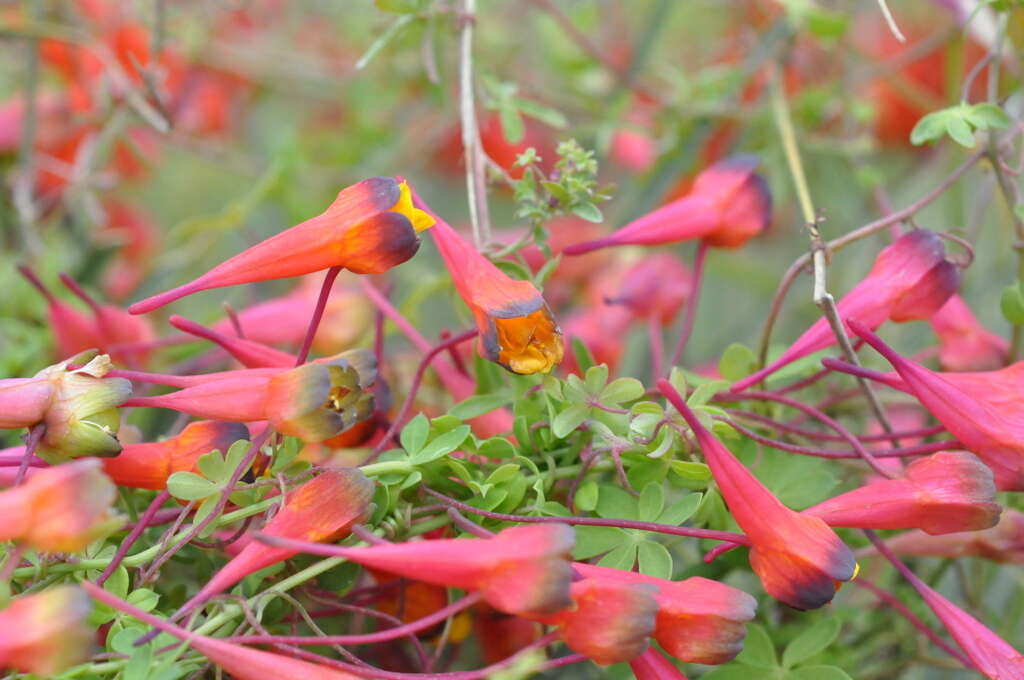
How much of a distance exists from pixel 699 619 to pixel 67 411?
0.23 meters

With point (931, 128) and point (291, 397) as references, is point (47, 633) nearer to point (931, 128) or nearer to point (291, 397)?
point (291, 397)

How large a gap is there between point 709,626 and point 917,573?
23 centimetres

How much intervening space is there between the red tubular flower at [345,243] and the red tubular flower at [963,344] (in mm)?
281

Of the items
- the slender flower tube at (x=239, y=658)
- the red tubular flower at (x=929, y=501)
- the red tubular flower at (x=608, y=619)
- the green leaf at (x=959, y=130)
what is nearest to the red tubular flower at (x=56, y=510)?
the slender flower tube at (x=239, y=658)

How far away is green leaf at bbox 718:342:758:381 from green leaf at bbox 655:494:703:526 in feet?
0.35

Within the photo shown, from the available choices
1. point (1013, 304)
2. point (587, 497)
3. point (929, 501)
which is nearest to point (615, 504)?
point (587, 497)

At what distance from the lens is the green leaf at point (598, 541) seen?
0.39m

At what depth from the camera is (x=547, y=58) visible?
0.87 meters

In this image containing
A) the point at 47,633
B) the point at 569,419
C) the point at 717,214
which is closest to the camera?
the point at 47,633

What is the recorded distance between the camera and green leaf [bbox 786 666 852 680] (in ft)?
1.34

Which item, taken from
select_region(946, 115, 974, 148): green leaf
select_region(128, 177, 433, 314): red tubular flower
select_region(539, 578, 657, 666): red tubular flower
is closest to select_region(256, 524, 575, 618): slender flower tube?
select_region(539, 578, 657, 666): red tubular flower

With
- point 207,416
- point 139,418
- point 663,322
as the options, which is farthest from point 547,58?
point 207,416

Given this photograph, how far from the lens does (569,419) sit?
1.28ft

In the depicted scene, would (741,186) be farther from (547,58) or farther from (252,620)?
(547,58)
